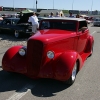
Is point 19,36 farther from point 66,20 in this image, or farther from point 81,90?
point 81,90

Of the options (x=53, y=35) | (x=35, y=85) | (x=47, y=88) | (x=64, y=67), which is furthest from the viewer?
(x=53, y=35)

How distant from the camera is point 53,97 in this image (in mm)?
4262

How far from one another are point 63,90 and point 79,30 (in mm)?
2496

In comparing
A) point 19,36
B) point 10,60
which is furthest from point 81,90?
point 19,36

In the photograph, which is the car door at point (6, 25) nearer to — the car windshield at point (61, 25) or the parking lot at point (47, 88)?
the car windshield at point (61, 25)

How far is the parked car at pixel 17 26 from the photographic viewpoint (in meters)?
13.2

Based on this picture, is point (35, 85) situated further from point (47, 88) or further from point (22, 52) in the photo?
point (22, 52)

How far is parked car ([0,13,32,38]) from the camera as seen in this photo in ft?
43.2

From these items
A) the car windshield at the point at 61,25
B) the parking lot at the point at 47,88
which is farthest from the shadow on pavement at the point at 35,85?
the car windshield at the point at 61,25

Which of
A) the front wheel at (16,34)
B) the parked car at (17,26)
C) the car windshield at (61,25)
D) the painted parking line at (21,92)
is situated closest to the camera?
the painted parking line at (21,92)

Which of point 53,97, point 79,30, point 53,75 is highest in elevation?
point 79,30

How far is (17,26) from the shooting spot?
13.6 metres

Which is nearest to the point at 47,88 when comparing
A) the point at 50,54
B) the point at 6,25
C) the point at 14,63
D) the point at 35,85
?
the point at 35,85

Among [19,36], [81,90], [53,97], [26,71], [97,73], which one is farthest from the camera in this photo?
[19,36]
